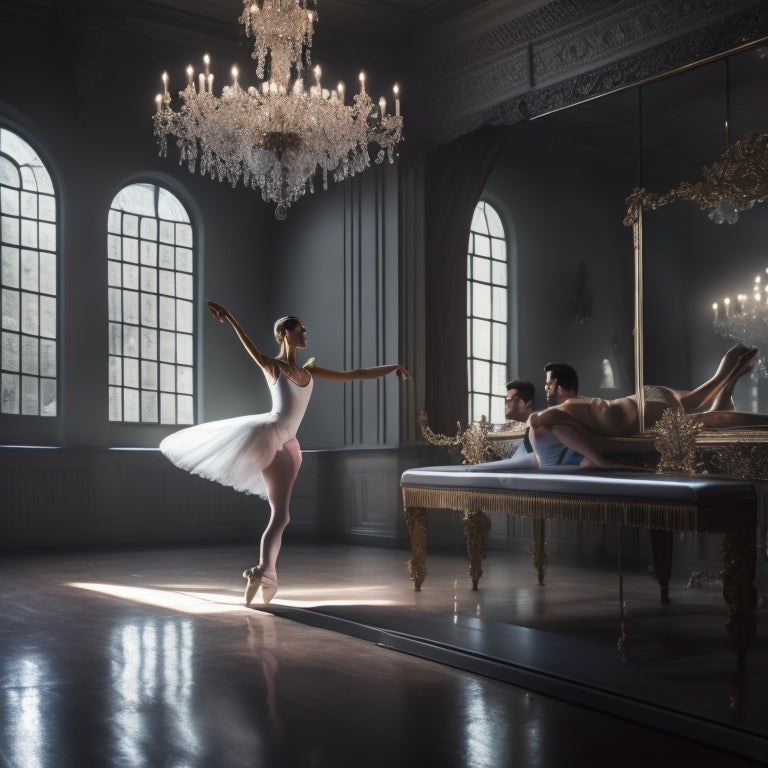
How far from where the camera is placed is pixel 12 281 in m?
9.95

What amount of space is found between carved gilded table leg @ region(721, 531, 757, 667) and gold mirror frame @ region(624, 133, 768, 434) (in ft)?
11.4

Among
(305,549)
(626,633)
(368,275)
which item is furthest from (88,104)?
(626,633)

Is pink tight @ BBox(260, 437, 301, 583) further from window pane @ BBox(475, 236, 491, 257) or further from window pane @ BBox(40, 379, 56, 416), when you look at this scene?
window pane @ BBox(40, 379, 56, 416)

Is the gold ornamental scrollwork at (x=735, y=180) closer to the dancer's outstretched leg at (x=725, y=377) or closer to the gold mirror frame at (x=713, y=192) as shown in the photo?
the gold mirror frame at (x=713, y=192)

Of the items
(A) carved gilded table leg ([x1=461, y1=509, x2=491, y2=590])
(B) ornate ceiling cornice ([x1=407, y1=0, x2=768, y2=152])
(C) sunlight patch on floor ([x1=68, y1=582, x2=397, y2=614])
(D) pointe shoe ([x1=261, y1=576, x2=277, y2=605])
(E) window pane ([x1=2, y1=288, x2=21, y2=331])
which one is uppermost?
(B) ornate ceiling cornice ([x1=407, y1=0, x2=768, y2=152])

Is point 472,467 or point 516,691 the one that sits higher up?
point 472,467

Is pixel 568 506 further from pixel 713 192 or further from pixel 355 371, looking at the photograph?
pixel 713 192

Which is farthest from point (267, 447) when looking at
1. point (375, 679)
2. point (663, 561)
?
point (663, 561)

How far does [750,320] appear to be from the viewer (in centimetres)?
677

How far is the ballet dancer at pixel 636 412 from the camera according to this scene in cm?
579

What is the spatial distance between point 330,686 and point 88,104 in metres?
8.17

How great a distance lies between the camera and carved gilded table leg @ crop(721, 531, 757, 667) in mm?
3977

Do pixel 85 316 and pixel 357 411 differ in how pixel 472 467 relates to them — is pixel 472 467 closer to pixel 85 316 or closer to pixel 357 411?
pixel 357 411

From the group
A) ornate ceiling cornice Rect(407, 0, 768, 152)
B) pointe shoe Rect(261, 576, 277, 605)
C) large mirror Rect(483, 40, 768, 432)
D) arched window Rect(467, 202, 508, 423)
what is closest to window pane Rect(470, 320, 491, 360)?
arched window Rect(467, 202, 508, 423)
